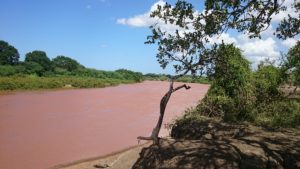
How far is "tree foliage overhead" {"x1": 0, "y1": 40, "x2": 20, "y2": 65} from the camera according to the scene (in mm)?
51312

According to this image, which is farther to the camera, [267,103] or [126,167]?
[267,103]

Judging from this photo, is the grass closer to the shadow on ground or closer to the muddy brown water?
the muddy brown water

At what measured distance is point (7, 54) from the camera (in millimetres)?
51875

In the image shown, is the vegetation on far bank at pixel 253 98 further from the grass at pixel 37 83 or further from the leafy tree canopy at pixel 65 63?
the leafy tree canopy at pixel 65 63

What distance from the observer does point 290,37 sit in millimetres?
6570

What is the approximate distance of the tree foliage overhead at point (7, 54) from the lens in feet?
168

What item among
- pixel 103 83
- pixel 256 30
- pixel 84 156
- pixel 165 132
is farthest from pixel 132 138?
pixel 103 83

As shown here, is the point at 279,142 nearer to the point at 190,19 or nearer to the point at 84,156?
the point at 190,19

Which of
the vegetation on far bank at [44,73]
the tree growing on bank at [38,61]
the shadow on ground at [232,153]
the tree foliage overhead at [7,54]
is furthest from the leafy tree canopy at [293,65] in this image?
the tree foliage overhead at [7,54]

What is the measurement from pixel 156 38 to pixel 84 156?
22.3ft

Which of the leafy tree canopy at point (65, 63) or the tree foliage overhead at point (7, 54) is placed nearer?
the tree foliage overhead at point (7, 54)

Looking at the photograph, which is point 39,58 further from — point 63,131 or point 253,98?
point 253,98

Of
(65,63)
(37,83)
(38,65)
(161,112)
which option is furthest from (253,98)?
(65,63)

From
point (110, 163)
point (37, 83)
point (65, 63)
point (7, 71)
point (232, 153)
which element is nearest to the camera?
point (232, 153)
